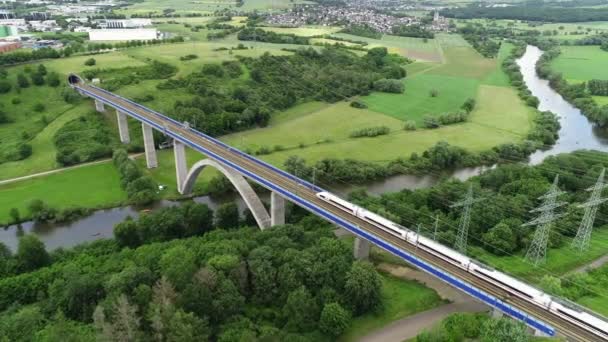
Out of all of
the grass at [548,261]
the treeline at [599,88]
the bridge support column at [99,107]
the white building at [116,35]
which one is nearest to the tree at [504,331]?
the grass at [548,261]

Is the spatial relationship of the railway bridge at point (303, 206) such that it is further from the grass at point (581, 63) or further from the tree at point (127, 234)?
the grass at point (581, 63)

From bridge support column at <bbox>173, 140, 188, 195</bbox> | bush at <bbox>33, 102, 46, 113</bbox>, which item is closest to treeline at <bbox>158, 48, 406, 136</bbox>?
bridge support column at <bbox>173, 140, 188, 195</bbox>

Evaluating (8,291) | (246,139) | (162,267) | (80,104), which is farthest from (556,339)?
(80,104)

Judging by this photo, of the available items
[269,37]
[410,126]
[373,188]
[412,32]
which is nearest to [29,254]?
[373,188]

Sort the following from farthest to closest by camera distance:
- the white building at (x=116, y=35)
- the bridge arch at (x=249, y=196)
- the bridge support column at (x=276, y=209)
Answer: the white building at (x=116, y=35) → the bridge arch at (x=249, y=196) → the bridge support column at (x=276, y=209)

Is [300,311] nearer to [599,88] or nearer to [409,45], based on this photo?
[599,88]

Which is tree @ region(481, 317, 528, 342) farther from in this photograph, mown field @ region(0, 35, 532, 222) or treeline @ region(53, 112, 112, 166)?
treeline @ region(53, 112, 112, 166)

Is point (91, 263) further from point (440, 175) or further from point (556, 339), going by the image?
point (440, 175)
